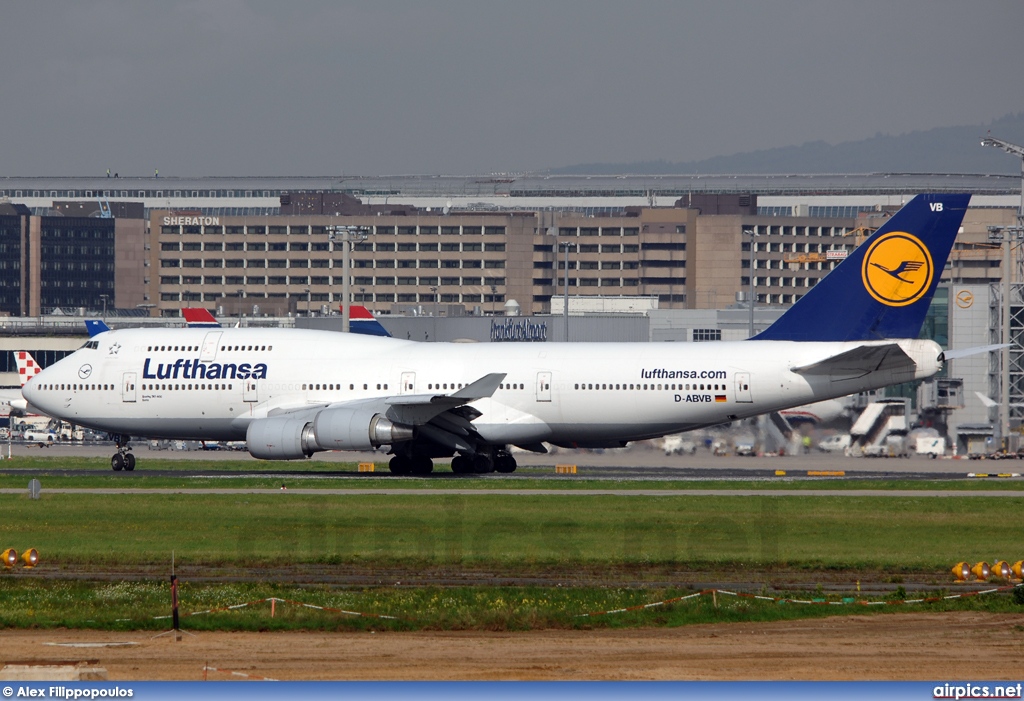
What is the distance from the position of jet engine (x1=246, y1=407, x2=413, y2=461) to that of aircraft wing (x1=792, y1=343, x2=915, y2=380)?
48.2 feet

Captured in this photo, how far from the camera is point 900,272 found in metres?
46.5

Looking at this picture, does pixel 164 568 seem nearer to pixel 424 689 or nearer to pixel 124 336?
pixel 424 689

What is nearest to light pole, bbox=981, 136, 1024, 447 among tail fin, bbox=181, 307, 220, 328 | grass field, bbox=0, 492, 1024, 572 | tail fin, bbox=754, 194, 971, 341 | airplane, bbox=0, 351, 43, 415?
tail fin, bbox=754, 194, 971, 341

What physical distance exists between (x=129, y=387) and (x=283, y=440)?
8.26m

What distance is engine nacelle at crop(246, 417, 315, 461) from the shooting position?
45375 mm

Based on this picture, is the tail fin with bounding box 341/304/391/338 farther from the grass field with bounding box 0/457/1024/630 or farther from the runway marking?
the runway marking

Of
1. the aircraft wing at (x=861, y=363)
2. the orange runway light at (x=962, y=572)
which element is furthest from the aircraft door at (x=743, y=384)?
the orange runway light at (x=962, y=572)

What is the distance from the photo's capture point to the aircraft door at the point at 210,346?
163 feet

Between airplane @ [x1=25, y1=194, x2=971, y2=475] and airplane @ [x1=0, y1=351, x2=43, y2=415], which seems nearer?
airplane @ [x1=25, y1=194, x2=971, y2=475]

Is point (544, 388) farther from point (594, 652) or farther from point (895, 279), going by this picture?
point (594, 652)

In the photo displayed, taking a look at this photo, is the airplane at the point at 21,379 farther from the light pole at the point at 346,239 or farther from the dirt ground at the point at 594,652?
the dirt ground at the point at 594,652

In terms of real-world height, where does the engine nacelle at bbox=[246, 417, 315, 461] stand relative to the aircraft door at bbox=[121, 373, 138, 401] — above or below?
below

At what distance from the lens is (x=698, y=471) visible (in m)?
49.4

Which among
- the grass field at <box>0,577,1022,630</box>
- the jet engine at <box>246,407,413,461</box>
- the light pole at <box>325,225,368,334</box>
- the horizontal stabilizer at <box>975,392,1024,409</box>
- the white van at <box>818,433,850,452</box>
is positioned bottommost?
the grass field at <box>0,577,1022,630</box>
